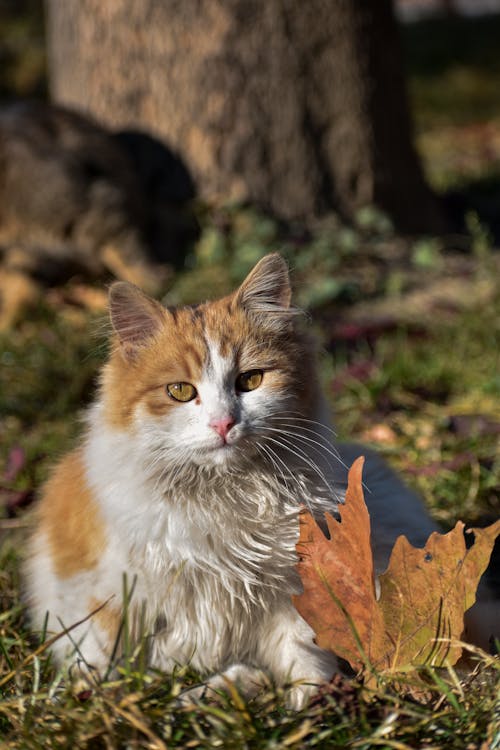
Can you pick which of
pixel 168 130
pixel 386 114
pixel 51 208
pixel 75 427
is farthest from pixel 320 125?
pixel 75 427

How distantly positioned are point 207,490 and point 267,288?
21.7 inches

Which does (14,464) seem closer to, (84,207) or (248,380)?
(248,380)

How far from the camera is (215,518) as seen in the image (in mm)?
2039

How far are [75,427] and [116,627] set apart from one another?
1.65 metres

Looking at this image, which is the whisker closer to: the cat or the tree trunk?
the cat

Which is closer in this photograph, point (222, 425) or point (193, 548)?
point (222, 425)

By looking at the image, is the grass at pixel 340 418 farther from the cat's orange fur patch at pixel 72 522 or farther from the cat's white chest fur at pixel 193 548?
the cat's orange fur patch at pixel 72 522

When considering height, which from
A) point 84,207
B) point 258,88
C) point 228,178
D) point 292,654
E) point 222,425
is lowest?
point 292,654

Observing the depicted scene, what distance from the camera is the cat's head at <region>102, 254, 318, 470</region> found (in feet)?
6.43

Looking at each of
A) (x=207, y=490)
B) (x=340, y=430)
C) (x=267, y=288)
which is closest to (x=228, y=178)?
(x=340, y=430)

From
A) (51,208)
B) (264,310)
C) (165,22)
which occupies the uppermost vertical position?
(165,22)

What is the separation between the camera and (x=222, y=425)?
191 centimetres

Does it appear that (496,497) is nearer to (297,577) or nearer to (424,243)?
(297,577)

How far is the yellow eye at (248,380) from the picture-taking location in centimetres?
205
